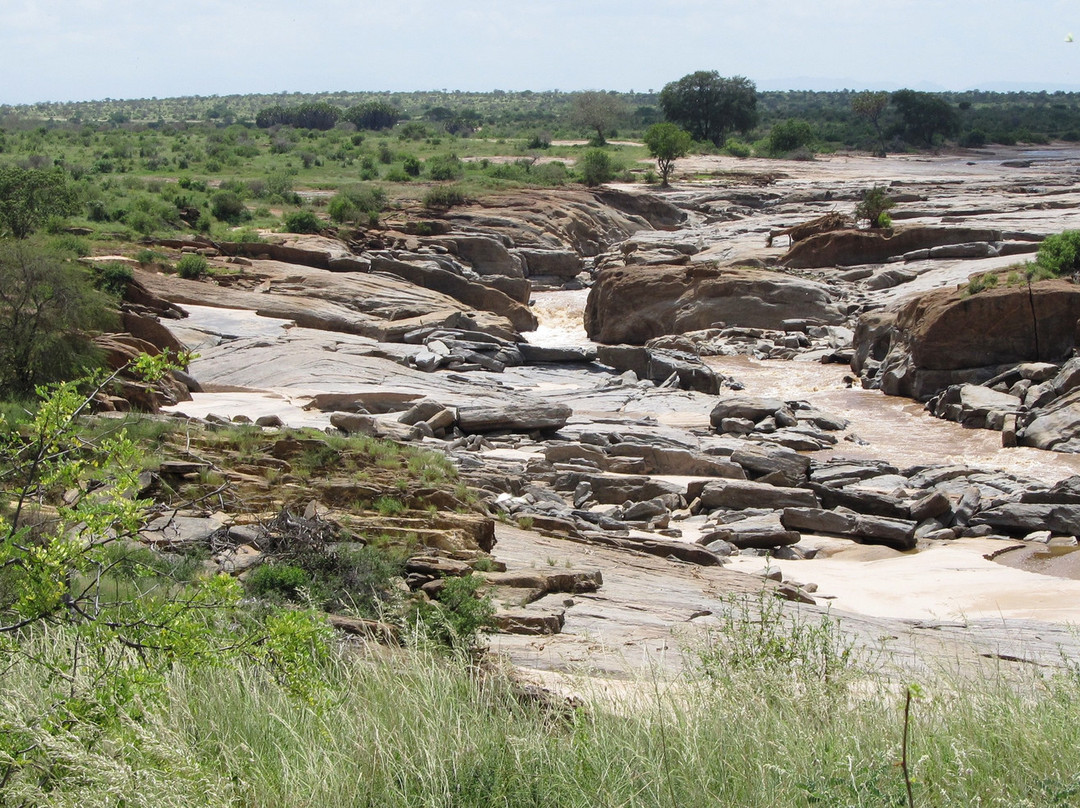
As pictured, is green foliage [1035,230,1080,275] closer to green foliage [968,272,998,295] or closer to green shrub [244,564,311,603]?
green foliage [968,272,998,295]

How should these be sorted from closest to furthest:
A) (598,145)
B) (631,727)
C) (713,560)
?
(631,727) < (713,560) < (598,145)

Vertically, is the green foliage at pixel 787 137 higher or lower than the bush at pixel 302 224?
higher

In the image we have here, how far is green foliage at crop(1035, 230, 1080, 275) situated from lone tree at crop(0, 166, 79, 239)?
25131 millimetres

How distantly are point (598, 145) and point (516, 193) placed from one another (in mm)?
29529

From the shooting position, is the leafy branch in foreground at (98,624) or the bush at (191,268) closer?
the leafy branch in foreground at (98,624)

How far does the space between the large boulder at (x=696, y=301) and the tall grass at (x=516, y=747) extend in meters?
26.2

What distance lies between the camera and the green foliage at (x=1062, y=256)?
2312cm

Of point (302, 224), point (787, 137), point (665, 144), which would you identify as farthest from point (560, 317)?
point (787, 137)

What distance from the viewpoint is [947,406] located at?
20.8 meters

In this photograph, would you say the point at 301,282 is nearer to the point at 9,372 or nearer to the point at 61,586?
the point at 9,372

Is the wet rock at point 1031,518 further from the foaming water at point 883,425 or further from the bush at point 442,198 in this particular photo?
the bush at point 442,198

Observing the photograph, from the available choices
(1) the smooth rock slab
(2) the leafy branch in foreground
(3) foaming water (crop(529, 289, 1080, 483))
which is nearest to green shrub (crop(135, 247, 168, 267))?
(3) foaming water (crop(529, 289, 1080, 483))

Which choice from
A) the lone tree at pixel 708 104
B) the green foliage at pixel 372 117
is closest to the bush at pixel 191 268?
the lone tree at pixel 708 104

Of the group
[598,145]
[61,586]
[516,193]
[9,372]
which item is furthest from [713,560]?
[598,145]
